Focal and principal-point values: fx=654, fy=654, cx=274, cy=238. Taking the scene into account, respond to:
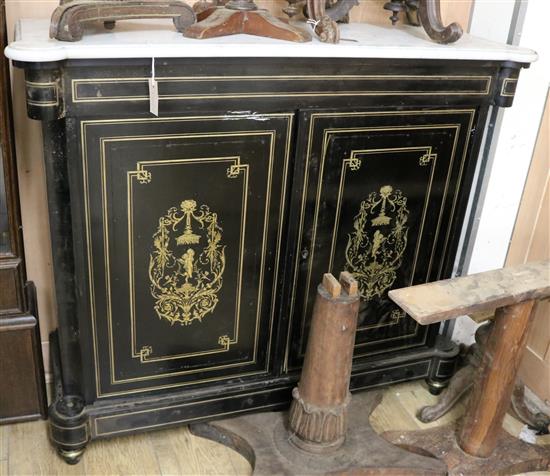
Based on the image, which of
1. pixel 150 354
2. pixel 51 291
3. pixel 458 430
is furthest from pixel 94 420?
pixel 458 430

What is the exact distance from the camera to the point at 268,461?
1813 mm

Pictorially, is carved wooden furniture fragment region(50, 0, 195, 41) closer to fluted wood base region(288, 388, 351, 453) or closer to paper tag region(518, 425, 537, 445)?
fluted wood base region(288, 388, 351, 453)

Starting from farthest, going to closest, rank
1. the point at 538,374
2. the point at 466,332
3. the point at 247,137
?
the point at 466,332 < the point at 538,374 < the point at 247,137

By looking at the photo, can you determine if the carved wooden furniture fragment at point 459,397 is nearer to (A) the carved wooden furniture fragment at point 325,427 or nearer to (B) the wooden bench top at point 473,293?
(A) the carved wooden furniture fragment at point 325,427

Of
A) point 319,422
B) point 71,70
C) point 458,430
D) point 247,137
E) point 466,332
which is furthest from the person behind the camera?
point 466,332

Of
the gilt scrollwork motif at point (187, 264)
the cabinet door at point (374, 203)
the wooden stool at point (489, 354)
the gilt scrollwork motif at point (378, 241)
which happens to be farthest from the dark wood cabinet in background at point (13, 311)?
the wooden stool at point (489, 354)

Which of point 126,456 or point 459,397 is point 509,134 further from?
point 126,456

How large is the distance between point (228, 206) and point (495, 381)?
89 cm

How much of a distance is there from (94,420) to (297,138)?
3.15ft

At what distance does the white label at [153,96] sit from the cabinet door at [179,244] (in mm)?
43

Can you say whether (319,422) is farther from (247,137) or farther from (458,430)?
(247,137)

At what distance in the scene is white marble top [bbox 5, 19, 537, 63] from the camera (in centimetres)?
136

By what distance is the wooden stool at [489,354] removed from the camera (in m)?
1.58

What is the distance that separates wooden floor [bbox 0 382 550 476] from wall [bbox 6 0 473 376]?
1.00ft
